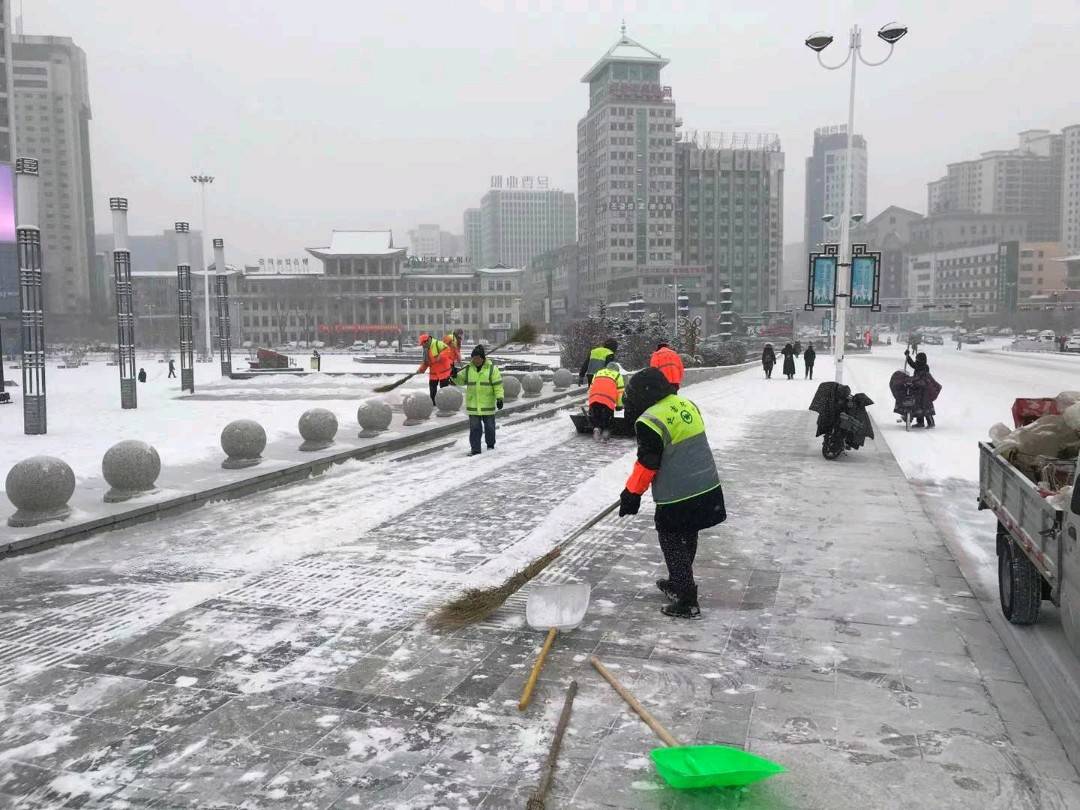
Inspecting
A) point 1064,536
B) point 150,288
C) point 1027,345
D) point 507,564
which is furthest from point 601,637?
point 150,288

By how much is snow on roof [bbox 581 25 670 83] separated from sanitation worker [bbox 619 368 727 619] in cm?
13210

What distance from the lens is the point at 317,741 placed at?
392 cm

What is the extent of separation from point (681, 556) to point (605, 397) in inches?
315

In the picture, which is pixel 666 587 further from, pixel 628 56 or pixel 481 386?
pixel 628 56

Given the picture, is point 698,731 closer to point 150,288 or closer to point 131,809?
point 131,809

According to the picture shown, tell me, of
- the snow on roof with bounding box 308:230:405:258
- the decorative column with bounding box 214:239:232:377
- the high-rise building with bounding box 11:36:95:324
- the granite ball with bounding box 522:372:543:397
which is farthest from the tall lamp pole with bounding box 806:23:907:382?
the high-rise building with bounding box 11:36:95:324

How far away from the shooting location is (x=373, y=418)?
14156 mm

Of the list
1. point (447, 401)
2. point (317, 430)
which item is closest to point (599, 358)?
point (447, 401)

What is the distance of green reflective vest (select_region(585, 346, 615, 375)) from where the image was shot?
532 inches

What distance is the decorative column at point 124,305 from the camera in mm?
22516

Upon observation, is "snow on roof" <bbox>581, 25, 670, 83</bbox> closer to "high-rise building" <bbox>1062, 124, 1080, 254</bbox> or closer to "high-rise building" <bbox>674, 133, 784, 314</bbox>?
"high-rise building" <bbox>674, 133, 784, 314</bbox>

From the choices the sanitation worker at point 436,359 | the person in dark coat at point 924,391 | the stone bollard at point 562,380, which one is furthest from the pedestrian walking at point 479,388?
the stone bollard at point 562,380

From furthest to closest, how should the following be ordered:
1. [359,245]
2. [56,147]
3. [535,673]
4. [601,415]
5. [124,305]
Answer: [56,147]
[359,245]
[124,305]
[601,415]
[535,673]

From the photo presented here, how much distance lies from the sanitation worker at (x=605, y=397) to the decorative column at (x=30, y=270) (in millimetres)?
11276
